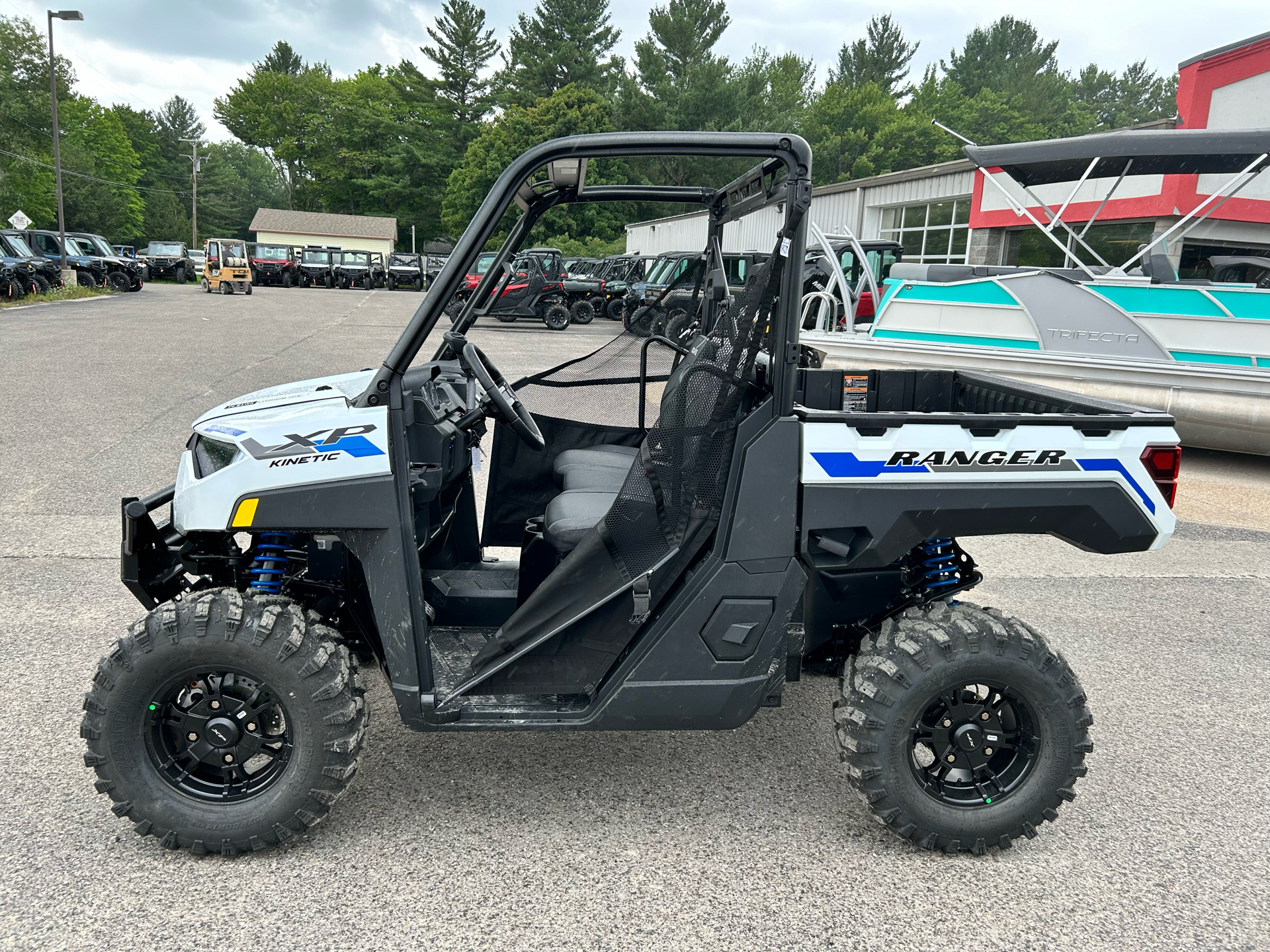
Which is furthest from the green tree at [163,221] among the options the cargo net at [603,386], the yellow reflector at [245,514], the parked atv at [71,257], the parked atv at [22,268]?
the yellow reflector at [245,514]

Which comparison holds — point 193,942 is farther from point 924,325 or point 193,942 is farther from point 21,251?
point 21,251

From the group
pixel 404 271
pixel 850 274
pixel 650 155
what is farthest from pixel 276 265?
pixel 650 155

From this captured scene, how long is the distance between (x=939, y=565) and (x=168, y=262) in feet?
166

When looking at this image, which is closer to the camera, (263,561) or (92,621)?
(263,561)

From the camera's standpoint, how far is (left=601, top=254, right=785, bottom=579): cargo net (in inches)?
105

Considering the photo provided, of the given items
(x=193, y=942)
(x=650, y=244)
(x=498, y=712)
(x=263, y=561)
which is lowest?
(x=193, y=942)

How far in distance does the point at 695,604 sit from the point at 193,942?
1539 mm

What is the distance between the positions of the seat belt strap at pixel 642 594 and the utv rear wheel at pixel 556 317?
18930 millimetres

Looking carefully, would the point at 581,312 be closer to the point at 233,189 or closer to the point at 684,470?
the point at 684,470

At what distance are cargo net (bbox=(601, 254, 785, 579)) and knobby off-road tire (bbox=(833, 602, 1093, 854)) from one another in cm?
71

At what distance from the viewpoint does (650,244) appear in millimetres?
39656

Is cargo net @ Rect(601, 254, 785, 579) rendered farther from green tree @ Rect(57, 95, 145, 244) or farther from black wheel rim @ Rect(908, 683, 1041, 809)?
green tree @ Rect(57, 95, 145, 244)

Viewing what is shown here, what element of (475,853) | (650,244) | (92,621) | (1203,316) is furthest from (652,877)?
(650,244)

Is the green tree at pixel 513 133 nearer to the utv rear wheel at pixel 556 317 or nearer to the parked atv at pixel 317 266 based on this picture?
the parked atv at pixel 317 266
